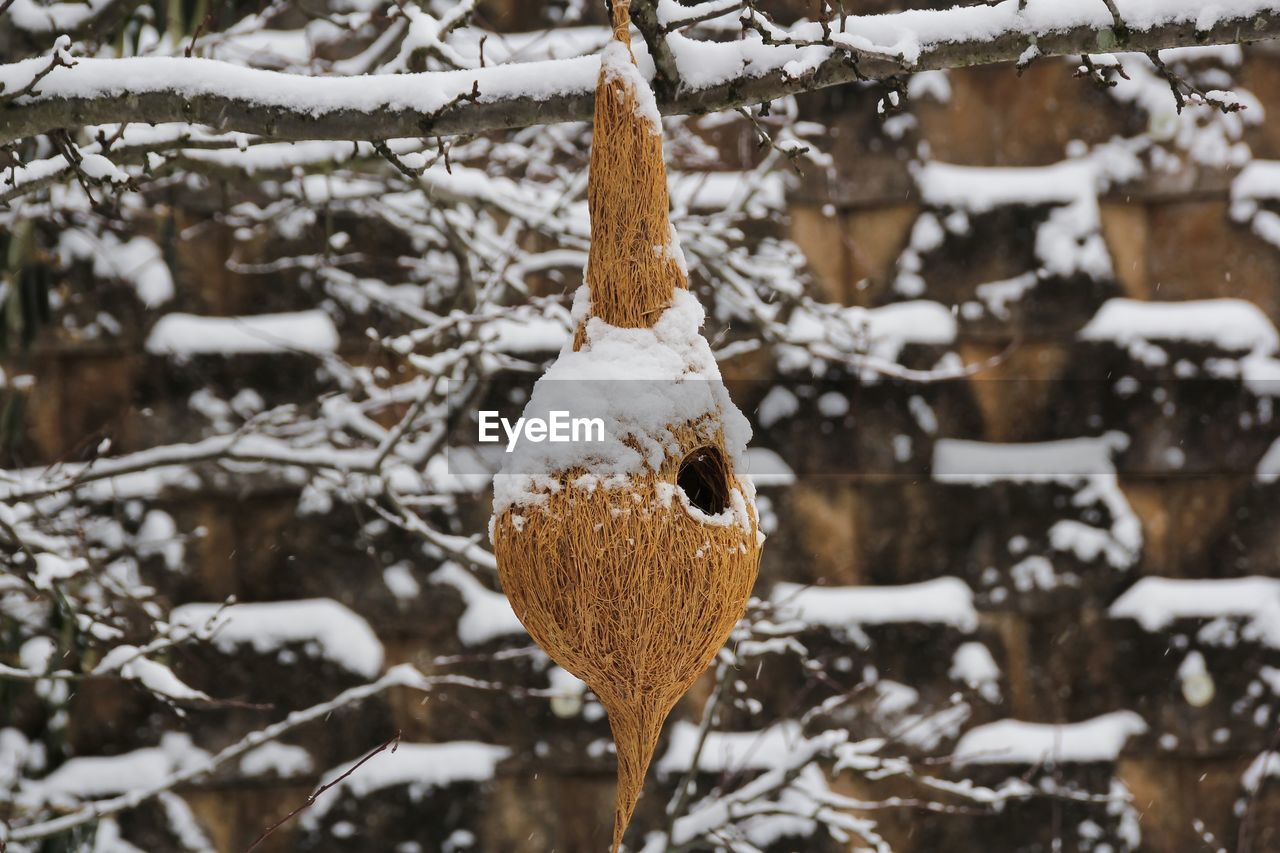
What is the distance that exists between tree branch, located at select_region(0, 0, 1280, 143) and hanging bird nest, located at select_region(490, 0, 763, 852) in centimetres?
15

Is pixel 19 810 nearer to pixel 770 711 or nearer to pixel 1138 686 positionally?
pixel 770 711

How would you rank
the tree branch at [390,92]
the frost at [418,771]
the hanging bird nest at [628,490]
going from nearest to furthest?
the hanging bird nest at [628,490] → the tree branch at [390,92] → the frost at [418,771]

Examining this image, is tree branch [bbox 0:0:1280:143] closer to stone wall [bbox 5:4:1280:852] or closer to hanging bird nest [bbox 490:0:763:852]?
hanging bird nest [bbox 490:0:763:852]

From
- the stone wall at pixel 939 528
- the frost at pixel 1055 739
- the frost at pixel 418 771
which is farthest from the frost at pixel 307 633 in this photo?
the frost at pixel 1055 739

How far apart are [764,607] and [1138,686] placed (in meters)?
1.09

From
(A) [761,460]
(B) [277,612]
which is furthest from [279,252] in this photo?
(A) [761,460]

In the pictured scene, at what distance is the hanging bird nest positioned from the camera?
1158 millimetres

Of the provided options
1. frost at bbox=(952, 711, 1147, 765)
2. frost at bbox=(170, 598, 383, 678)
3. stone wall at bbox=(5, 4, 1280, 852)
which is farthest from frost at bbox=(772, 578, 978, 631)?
frost at bbox=(170, 598, 383, 678)

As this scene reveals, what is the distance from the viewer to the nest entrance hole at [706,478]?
129 centimetres

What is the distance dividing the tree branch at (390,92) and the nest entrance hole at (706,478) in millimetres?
384

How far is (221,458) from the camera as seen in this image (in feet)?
7.29

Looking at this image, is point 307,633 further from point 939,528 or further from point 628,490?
point 628,490

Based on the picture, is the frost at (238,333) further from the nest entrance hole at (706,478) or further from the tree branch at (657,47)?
the tree branch at (657,47)

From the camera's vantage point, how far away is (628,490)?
117cm
